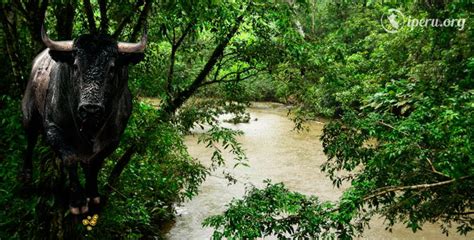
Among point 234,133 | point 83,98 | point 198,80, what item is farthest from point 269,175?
point 83,98

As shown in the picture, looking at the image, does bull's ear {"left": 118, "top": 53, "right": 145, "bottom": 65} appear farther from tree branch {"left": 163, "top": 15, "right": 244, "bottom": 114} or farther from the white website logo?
the white website logo

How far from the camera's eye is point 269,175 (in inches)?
504

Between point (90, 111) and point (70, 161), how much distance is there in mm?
644

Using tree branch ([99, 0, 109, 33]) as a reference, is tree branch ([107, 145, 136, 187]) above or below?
below

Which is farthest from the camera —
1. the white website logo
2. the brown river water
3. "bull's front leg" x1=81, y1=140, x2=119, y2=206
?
the brown river water

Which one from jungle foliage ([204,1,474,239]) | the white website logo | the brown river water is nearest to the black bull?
jungle foliage ([204,1,474,239])

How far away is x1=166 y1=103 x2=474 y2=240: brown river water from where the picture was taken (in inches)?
364

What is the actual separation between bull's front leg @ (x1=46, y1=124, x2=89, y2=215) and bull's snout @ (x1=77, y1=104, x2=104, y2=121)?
1.94ft

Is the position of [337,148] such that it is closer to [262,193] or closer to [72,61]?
[262,193]

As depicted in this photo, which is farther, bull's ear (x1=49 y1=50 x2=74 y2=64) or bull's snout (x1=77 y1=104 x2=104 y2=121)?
bull's ear (x1=49 y1=50 x2=74 y2=64)

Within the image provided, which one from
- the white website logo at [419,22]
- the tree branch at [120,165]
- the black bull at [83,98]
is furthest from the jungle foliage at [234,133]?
the black bull at [83,98]

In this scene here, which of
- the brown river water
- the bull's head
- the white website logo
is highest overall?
the white website logo

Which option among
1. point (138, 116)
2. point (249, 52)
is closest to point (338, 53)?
point (249, 52)

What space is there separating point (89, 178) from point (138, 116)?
6.92 ft
